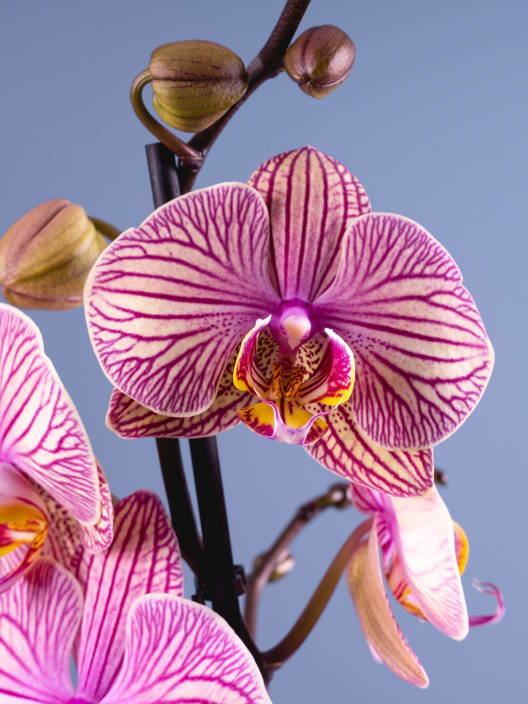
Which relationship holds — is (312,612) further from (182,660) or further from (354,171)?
(354,171)

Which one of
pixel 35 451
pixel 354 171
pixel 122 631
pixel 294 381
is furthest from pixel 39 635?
pixel 354 171

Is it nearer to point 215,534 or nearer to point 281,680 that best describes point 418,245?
point 215,534

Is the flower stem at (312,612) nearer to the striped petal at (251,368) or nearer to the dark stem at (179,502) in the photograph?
the dark stem at (179,502)

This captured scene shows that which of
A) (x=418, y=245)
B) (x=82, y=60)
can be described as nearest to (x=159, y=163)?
(x=418, y=245)

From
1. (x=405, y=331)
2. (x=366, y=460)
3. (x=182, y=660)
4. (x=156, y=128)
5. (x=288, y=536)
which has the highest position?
(x=156, y=128)

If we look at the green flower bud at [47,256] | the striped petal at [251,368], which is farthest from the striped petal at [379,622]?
the green flower bud at [47,256]
